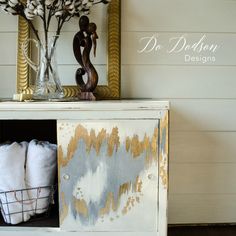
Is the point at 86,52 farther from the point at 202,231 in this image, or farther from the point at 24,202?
the point at 202,231

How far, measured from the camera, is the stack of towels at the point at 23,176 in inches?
43.6

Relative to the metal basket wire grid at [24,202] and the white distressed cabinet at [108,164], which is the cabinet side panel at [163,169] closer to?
the white distressed cabinet at [108,164]

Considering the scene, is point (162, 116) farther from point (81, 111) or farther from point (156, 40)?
point (156, 40)

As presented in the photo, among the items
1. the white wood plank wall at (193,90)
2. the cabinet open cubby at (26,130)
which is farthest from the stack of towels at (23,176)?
the white wood plank wall at (193,90)

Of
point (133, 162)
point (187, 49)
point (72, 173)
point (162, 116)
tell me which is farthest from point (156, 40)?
point (72, 173)

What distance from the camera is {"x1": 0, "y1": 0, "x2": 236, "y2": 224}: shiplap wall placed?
140 centimetres

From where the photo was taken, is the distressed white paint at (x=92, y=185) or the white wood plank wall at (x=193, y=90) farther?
the white wood plank wall at (x=193, y=90)

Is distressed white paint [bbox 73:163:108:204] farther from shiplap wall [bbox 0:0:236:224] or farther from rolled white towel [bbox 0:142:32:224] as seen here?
shiplap wall [bbox 0:0:236:224]

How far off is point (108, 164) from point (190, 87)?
1.97 feet

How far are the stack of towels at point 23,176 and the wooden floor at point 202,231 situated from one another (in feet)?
2.26

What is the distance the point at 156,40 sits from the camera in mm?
1409

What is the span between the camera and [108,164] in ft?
3.57

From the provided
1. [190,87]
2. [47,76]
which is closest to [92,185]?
[47,76]

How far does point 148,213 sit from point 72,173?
0.31 metres
